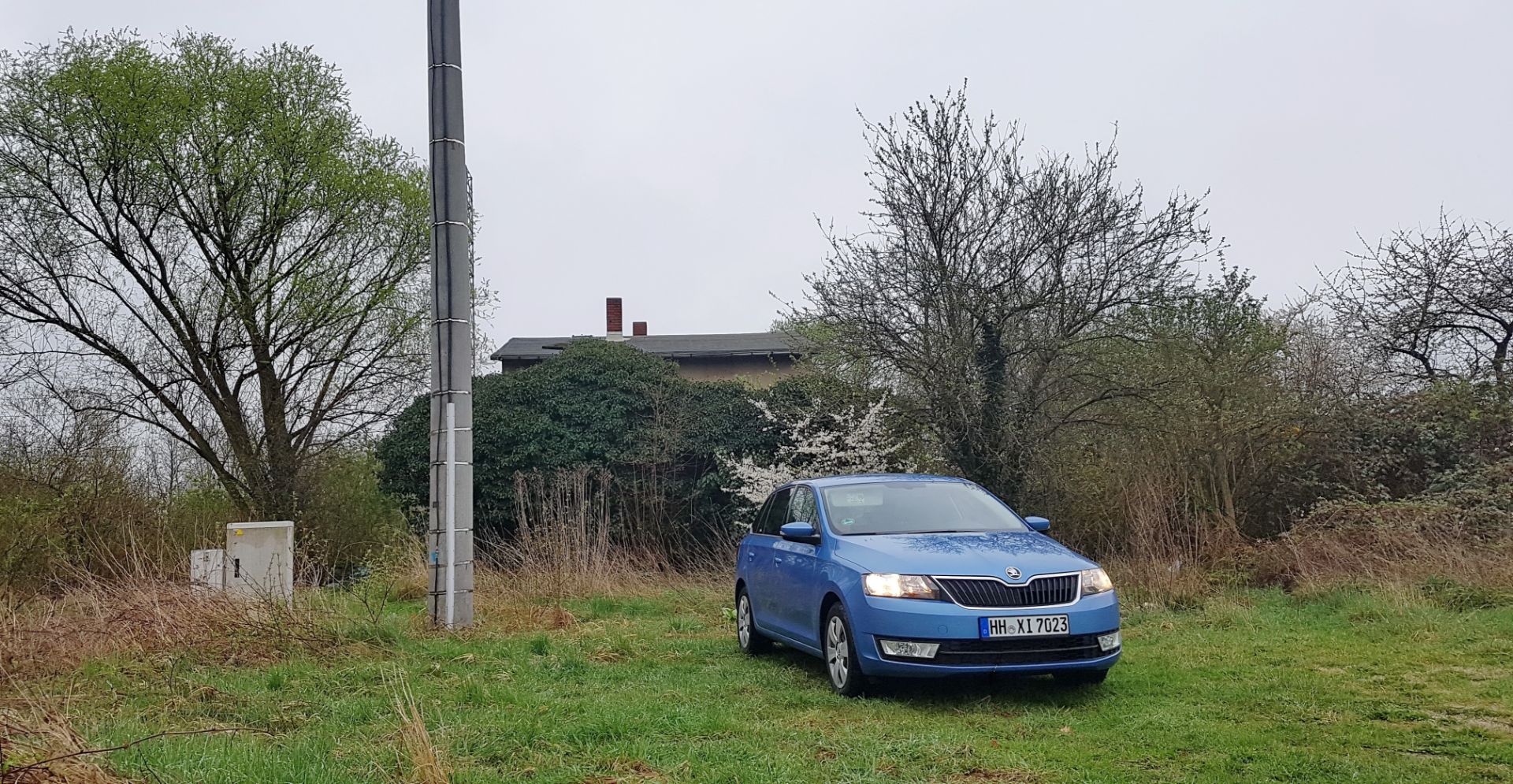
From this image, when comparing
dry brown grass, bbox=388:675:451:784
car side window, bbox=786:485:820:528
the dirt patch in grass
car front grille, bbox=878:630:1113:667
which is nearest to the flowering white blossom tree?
car side window, bbox=786:485:820:528

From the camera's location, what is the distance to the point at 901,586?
7289mm

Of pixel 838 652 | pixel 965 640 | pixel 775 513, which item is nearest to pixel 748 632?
pixel 775 513

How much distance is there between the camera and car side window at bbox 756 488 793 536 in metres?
9.80

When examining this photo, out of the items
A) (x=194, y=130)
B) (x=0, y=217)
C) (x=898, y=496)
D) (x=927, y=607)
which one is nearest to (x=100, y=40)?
(x=194, y=130)

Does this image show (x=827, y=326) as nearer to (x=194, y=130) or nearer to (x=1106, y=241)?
(x=1106, y=241)

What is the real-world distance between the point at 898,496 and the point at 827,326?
8526 millimetres

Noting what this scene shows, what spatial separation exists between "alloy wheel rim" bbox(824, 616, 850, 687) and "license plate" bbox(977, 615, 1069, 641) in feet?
3.22

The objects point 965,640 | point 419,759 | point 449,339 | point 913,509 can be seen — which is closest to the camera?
point 419,759

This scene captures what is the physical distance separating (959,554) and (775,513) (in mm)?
2767

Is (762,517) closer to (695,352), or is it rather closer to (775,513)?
(775,513)

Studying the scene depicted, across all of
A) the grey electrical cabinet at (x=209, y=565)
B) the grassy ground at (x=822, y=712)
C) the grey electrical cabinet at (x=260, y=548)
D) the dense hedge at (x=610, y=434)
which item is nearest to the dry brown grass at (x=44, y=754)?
the grassy ground at (x=822, y=712)

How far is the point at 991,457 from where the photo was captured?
52.5 ft

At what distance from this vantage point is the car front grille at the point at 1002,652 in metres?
7.04

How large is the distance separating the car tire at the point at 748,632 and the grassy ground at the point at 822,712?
19 cm
